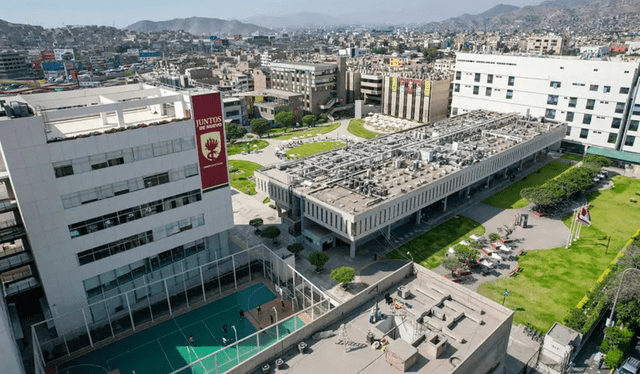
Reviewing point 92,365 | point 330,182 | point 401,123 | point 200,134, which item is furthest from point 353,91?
point 92,365

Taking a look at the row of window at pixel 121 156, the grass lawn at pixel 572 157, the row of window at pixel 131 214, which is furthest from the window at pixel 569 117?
the row of window at pixel 121 156

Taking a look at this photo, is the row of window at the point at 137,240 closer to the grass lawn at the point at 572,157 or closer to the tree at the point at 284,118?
the tree at the point at 284,118

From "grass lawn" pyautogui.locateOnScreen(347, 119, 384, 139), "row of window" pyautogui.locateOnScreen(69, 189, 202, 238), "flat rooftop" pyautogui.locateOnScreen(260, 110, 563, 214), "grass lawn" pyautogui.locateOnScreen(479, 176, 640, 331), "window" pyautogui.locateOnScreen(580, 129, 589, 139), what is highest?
"row of window" pyautogui.locateOnScreen(69, 189, 202, 238)

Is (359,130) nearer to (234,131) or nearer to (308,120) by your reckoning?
(308,120)

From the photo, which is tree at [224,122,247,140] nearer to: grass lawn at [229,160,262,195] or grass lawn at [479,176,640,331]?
grass lawn at [229,160,262,195]

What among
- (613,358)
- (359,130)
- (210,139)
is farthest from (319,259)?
(359,130)

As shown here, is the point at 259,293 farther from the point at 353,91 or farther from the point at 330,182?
the point at 353,91

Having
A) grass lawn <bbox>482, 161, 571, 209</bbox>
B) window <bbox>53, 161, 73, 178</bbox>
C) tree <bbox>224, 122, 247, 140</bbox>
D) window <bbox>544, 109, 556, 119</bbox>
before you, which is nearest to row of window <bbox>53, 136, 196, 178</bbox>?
window <bbox>53, 161, 73, 178</bbox>
